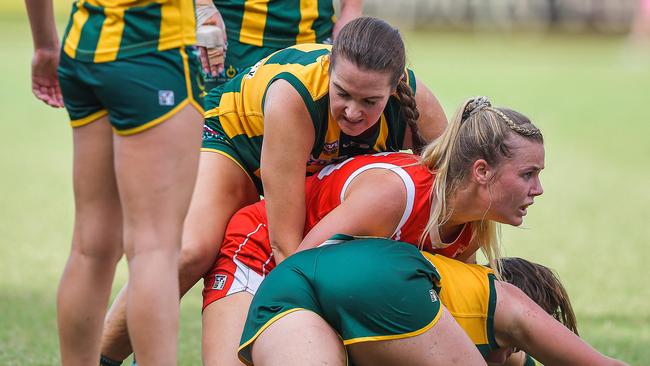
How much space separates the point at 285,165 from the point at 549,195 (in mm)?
5467

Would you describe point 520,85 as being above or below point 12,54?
above

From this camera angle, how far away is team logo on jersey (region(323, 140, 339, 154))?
3.65 metres

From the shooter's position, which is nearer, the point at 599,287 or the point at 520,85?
the point at 599,287

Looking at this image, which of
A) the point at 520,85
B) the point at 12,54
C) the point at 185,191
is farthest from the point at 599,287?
the point at 12,54

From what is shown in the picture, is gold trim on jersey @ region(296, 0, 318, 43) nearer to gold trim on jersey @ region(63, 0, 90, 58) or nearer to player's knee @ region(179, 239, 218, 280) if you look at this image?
player's knee @ region(179, 239, 218, 280)

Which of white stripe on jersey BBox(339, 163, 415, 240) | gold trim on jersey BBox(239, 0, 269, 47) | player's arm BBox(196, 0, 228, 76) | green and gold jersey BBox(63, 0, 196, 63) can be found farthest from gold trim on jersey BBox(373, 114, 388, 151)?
green and gold jersey BBox(63, 0, 196, 63)

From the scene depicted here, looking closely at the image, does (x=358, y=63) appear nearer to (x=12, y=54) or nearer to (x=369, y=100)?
(x=369, y=100)

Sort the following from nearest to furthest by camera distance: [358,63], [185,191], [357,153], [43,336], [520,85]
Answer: [185,191]
[358,63]
[357,153]
[43,336]
[520,85]

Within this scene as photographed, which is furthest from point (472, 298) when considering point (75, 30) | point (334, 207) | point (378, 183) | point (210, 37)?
point (210, 37)

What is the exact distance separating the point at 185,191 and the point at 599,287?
3546mm

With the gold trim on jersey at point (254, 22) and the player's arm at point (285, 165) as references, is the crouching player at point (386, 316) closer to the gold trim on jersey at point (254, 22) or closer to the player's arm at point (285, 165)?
the player's arm at point (285, 165)

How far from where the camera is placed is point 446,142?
11.1 ft

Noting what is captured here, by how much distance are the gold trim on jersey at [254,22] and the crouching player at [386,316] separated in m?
1.54

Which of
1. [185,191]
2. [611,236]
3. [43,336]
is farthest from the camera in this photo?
[611,236]
